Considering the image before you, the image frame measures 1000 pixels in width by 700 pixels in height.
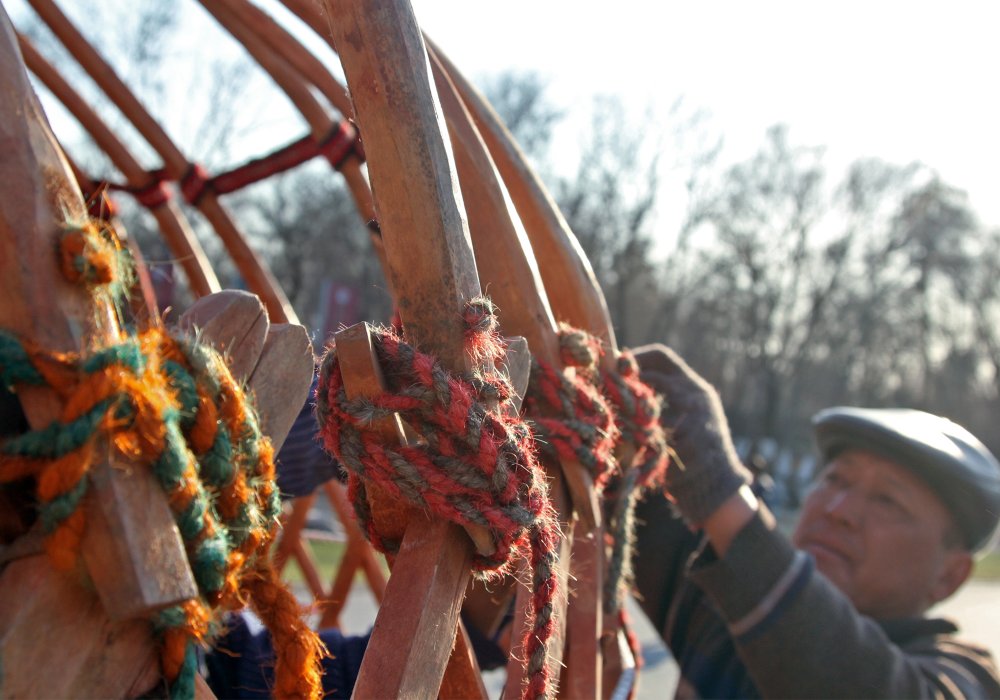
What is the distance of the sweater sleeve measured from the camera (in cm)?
174

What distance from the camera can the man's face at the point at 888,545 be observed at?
7.20 ft

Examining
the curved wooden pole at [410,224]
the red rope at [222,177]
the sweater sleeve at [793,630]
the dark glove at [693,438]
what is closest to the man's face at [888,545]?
the sweater sleeve at [793,630]

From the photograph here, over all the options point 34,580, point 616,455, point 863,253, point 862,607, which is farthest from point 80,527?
point 863,253

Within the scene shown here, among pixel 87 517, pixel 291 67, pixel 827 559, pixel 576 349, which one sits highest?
pixel 291 67

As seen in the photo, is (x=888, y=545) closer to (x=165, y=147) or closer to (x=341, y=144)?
(x=341, y=144)

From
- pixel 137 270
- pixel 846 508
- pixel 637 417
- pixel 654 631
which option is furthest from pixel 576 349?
pixel 654 631

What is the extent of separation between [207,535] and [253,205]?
1822 centimetres

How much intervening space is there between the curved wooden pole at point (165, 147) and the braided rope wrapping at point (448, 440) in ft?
3.70

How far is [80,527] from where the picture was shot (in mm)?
619

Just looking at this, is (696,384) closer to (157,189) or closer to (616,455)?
(616,455)

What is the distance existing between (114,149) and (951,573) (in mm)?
2283

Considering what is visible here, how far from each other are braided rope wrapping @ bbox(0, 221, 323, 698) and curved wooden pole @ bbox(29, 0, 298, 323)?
1.18 m

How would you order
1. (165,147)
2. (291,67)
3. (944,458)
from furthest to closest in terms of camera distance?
(944,458) < (165,147) < (291,67)

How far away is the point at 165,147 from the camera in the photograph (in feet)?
6.28
